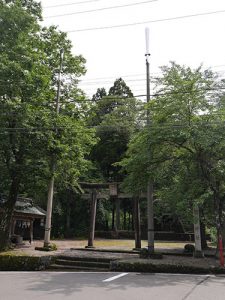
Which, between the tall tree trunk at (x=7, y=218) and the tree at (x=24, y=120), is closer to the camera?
the tree at (x=24, y=120)

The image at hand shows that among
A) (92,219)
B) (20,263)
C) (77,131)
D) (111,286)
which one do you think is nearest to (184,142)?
(77,131)

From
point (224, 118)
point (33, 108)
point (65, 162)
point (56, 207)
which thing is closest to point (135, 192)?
point (65, 162)

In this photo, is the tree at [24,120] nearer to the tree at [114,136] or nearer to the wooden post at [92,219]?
the wooden post at [92,219]

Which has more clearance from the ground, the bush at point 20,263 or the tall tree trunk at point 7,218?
the tall tree trunk at point 7,218

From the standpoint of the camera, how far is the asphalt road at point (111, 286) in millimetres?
8133

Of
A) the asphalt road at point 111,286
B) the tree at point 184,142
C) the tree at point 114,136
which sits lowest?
the asphalt road at point 111,286

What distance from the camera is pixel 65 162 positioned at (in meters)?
18.2

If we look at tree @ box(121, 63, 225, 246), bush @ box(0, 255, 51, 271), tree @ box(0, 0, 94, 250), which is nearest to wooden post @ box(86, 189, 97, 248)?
tree @ box(0, 0, 94, 250)

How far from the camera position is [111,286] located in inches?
377

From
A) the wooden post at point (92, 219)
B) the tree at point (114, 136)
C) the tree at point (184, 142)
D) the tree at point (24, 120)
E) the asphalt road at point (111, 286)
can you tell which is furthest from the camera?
the tree at point (114, 136)

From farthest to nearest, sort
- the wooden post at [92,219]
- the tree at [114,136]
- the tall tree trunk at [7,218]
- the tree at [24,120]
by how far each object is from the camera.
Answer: the tree at [114,136] < the wooden post at [92,219] < the tall tree trunk at [7,218] < the tree at [24,120]

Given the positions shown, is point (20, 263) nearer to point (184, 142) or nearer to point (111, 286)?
point (111, 286)

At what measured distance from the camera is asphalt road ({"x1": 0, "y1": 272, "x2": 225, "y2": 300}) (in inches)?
320

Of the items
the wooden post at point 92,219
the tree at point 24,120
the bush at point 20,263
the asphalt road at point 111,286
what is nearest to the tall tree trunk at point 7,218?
the tree at point 24,120
